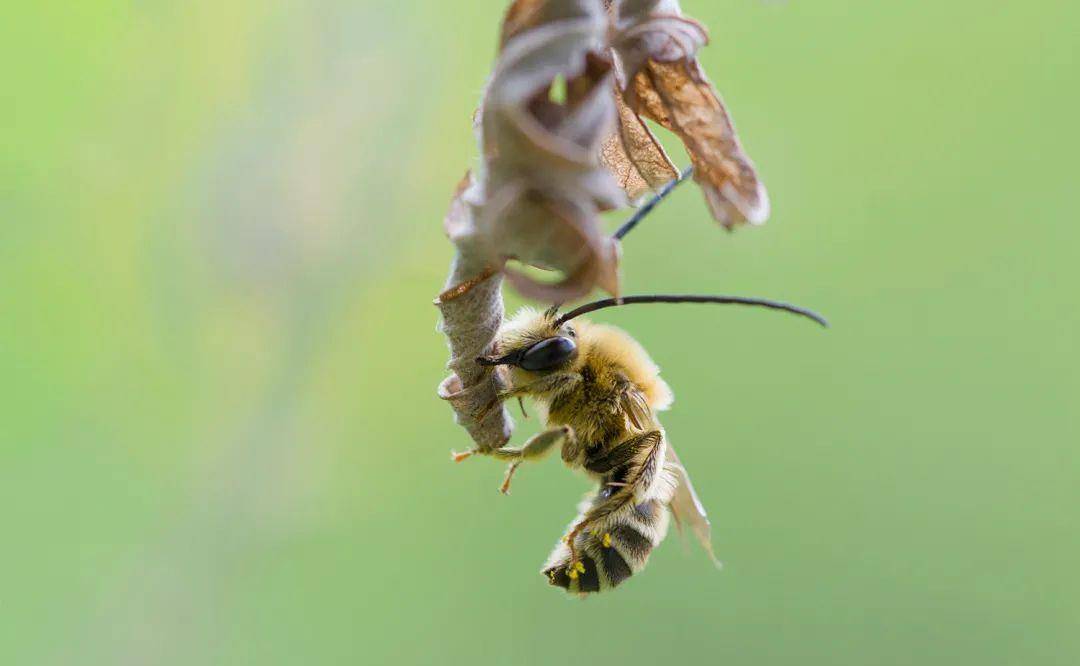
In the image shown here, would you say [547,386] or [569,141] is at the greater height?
[547,386]

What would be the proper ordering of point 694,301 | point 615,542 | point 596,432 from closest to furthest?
point 694,301
point 596,432
point 615,542

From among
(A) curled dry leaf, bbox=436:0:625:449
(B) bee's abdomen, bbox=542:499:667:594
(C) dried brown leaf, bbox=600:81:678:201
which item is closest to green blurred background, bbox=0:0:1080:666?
(B) bee's abdomen, bbox=542:499:667:594

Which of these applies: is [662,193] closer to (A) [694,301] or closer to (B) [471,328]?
(A) [694,301]

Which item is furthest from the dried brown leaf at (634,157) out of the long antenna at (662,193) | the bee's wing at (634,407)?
the bee's wing at (634,407)

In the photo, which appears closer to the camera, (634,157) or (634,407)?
(634,157)

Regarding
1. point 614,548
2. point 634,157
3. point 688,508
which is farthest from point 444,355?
point 634,157

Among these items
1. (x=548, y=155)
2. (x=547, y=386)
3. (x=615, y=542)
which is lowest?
(x=548, y=155)

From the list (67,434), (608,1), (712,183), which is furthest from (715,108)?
(67,434)
